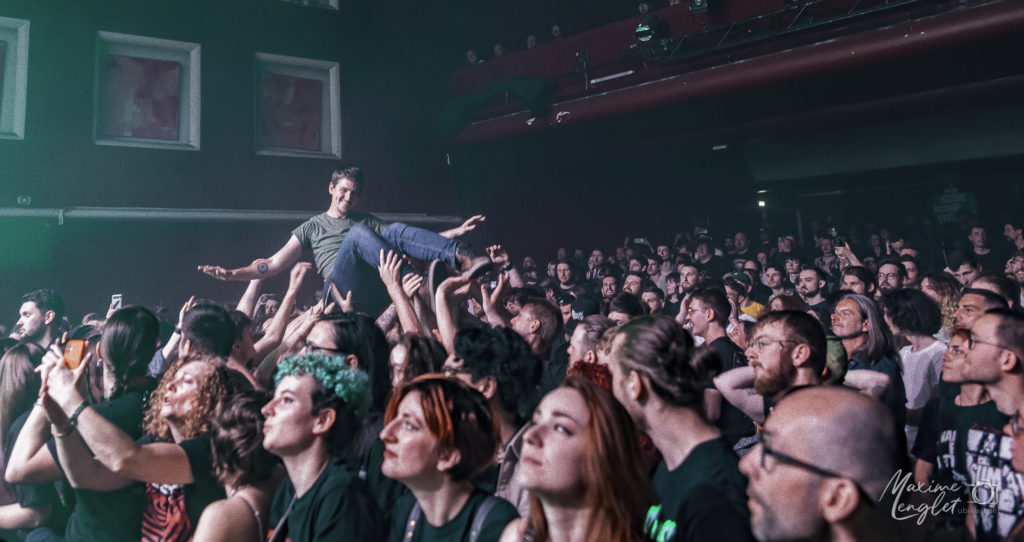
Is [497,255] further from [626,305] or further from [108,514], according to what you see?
[108,514]

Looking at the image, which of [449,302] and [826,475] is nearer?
[826,475]

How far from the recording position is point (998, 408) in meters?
2.35

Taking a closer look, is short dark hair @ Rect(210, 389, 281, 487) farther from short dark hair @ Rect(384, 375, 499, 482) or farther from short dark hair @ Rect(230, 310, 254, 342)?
short dark hair @ Rect(230, 310, 254, 342)

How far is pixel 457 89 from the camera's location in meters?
11.4

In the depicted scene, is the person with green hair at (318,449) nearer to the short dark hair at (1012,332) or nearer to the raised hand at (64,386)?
the raised hand at (64,386)

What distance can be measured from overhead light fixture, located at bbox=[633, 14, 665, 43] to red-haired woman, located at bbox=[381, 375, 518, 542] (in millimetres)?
7145

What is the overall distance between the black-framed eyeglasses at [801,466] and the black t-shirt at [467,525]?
0.67 meters

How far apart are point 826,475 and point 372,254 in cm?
321

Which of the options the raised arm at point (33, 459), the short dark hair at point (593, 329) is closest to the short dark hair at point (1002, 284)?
the short dark hair at point (593, 329)

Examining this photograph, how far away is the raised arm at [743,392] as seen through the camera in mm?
2906

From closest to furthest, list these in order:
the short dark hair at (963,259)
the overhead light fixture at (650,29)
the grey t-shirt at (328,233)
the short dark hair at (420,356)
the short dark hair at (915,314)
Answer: the short dark hair at (420,356), the short dark hair at (915,314), the grey t-shirt at (328,233), the short dark hair at (963,259), the overhead light fixture at (650,29)

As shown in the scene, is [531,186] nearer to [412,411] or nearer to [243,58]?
[243,58]

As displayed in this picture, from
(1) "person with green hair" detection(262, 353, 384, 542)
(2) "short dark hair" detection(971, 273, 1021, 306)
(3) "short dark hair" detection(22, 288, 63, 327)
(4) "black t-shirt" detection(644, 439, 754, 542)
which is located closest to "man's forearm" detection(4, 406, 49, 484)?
(1) "person with green hair" detection(262, 353, 384, 542)

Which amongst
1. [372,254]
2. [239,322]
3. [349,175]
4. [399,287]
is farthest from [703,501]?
[349,175]
